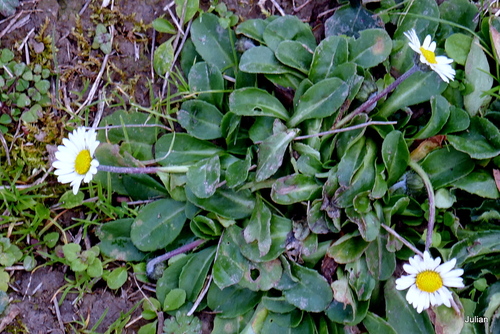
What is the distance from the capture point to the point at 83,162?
264cm

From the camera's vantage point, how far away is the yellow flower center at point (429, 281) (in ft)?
8.44

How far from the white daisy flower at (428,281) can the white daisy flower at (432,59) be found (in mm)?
977

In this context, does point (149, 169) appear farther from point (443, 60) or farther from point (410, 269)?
point (443, 60)

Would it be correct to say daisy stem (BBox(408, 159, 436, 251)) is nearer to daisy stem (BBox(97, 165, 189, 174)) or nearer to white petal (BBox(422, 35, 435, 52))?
white petal (BBox(422, 35, 435, 52))

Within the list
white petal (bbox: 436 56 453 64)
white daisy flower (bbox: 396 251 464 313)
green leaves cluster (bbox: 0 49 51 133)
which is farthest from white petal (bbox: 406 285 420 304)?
green leaves cluster (bbox: 0 49 51 133)

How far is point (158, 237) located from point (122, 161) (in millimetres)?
490

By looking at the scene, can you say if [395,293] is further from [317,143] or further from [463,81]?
[463,81]

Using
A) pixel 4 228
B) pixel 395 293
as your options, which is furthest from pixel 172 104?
pixel 395 293

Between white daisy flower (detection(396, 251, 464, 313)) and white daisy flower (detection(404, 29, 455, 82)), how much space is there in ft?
3.20

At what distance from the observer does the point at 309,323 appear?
2859mm

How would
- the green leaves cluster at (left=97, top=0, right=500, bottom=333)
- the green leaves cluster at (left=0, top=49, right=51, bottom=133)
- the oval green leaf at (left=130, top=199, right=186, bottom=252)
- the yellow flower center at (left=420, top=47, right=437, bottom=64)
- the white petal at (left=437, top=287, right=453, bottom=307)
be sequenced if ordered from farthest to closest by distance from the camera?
1. the green leaves cluster at (left=0, top=49, right=51, bottom=133)
2. the oval green leaf at (left=130, top=199, right=186, bottom=252)
3. the green leaves cluster at (left=97, top=0, right=500, bottom=333)
4. the yellow flower center at (left=420, top=47, right=437, bottom=64)
5. the white petal at (left=437, top=287, right=453, bottom=307)

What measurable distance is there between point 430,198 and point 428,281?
0.43 meters

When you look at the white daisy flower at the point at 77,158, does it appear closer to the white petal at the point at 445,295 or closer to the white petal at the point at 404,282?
the white petal at the point at 404,282

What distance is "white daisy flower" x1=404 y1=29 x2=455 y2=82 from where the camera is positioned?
2.62 metres
